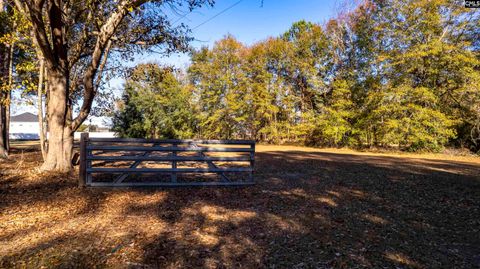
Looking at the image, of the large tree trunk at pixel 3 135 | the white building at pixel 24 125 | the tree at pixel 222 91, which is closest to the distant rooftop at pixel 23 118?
the white building at pixel 24 125

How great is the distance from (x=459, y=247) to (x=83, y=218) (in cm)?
610

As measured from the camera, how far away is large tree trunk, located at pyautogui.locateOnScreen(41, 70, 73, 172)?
7.38m

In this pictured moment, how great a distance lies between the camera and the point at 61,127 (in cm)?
747

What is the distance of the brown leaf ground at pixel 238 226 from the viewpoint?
3432 millimetres

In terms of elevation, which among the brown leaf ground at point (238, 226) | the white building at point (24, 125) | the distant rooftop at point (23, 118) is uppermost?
the distant rooftop at point (23, 118)

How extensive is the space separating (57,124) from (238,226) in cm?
612

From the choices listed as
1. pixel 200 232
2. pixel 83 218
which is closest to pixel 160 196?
pixel 83 218

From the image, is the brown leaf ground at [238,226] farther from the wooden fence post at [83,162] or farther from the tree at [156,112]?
the tree at [156,112]

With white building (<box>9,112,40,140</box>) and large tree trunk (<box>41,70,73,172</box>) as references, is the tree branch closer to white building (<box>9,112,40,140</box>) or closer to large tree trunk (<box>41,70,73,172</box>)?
large tree trunk (<box>41,70,73,172</box>)

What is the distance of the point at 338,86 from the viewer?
24.8 metres

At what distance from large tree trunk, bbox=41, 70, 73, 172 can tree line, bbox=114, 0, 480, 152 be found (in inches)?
126

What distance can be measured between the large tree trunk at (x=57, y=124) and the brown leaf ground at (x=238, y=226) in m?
0.58

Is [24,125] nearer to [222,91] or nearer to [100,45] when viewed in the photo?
[222,91]

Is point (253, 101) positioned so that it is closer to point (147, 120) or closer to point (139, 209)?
point (147, 120)
